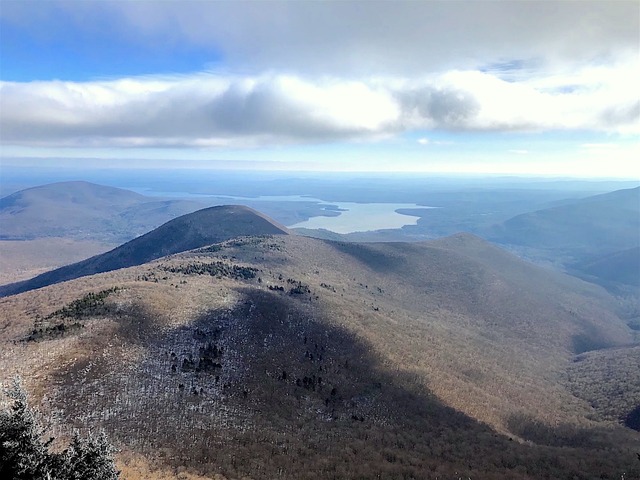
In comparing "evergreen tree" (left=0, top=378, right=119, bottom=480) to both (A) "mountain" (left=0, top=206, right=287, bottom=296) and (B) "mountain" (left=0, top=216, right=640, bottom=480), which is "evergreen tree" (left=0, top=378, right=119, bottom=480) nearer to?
(B) "mountain" (left=0, top=216, right=640, bottom=480)

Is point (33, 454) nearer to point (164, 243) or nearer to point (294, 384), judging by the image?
point (294, 384)

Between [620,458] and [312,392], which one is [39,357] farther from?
[620,458]

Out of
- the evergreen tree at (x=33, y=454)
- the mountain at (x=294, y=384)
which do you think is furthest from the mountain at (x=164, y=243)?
the evergreen tree at (x=33, y=454)

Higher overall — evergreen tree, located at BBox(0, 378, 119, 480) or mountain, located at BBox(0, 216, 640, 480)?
evergreen tree, located at BBox(0, 378, 119, 480)

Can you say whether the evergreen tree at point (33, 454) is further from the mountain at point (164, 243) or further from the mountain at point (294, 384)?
the mountain at point (164, 243)

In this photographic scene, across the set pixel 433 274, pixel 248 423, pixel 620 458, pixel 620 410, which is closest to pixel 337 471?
pixel 248 423

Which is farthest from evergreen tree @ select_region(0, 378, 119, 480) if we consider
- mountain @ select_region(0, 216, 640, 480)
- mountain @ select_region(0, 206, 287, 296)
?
mountain @ select_region(0, 206, 287, 296)
